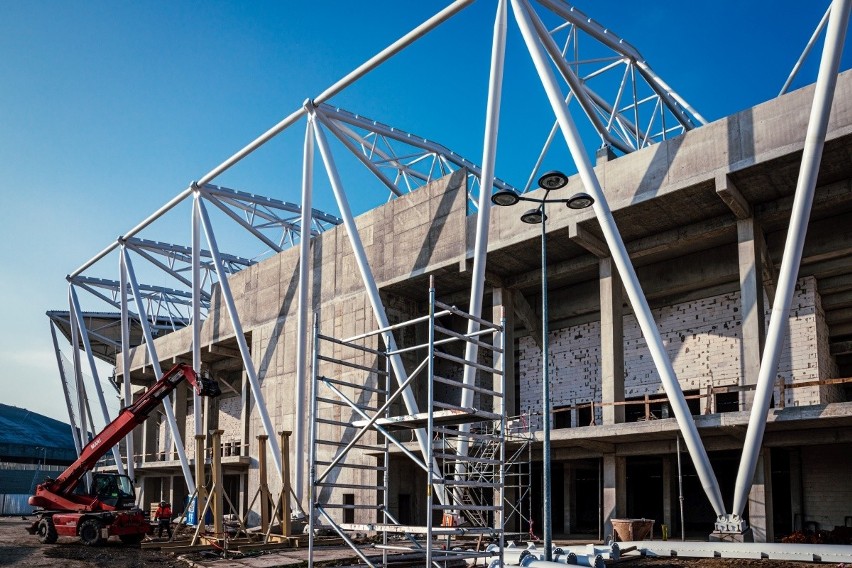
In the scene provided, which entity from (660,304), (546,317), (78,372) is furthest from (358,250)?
(78,372)

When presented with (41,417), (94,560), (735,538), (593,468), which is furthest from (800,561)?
(41,417)

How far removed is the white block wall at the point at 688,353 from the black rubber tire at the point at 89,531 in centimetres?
1533

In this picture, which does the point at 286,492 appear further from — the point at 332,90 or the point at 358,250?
→ the point at 332,90

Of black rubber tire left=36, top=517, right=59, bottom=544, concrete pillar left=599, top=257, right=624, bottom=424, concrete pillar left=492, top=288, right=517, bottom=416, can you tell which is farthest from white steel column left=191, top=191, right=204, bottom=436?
concrete pillar left=599, top=257, right=624, bottom=424

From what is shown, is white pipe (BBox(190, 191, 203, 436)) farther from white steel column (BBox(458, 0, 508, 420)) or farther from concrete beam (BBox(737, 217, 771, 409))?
concrete beam (BBox(737, 217, 771, 409))

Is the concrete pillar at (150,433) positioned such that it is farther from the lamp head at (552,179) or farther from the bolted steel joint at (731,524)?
the lamp head at (552,179)

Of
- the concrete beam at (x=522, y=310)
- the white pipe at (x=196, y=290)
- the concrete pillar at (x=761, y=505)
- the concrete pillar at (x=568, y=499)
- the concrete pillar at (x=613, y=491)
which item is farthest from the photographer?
the white pipe at (x=196, y=290)

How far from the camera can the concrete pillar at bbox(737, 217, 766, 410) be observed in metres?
21.2

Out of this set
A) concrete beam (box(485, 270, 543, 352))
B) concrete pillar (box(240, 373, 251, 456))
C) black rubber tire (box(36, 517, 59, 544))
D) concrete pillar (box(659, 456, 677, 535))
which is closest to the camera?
black rubber tire (box(36, 517, 59, 544))

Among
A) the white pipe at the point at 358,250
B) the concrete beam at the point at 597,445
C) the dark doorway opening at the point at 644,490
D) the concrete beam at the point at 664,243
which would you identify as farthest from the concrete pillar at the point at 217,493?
the dark doorway opening at the point at 644,490

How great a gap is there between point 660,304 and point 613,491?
7741 mm

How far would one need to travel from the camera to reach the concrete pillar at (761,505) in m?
20.4

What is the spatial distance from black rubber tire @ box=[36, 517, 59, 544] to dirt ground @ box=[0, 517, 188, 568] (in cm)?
23

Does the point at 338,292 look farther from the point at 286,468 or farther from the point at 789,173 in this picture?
the point at 789,173
